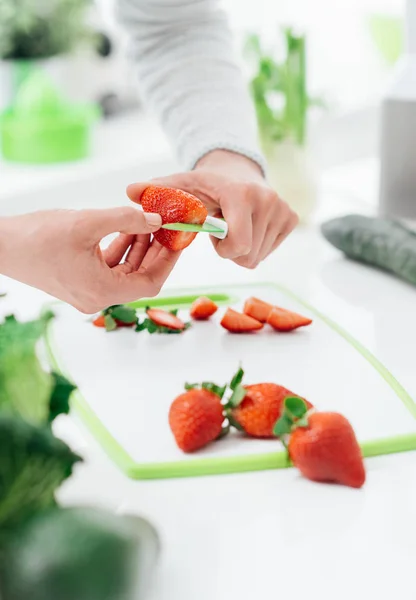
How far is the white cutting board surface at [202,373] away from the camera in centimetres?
98

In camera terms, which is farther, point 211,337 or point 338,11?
point 338,11

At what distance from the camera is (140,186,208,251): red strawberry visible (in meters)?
1.03

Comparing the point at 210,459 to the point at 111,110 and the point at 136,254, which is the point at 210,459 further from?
the point at 111,110

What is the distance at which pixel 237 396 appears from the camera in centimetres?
95

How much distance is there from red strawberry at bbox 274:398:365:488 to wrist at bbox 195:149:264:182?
0.51 m

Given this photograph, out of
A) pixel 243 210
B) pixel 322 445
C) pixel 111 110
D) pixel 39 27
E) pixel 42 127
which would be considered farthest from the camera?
pixel 111 110

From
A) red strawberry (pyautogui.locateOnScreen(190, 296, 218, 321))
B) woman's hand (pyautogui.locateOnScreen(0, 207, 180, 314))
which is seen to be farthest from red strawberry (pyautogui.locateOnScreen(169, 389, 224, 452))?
red strawberry (pyautogui.locateOnScreen(190, 296, 218, 321))

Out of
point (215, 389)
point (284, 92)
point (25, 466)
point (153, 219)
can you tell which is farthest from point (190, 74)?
point (25, 466)

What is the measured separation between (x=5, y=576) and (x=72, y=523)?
0.05 meters

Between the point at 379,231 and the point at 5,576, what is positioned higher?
the point at 5,576

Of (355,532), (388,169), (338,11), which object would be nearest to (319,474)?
(355,532)

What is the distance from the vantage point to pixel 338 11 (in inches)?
116

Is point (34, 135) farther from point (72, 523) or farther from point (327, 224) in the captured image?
point (72, 523)

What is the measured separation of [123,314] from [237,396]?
35 centimetres
